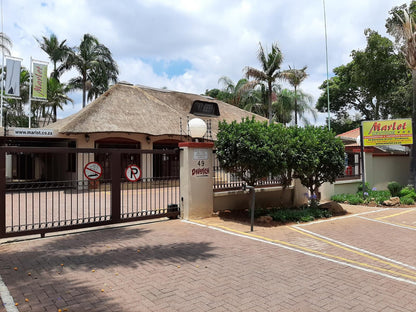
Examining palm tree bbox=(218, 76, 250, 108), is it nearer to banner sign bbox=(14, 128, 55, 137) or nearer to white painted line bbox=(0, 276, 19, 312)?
banner sign bbox=(14, 128, 55, 137)

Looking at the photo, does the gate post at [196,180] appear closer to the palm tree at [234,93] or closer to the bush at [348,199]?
the bush at [348,199]

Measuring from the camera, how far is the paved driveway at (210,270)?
13.2 feet

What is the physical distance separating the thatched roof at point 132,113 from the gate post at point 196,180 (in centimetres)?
974

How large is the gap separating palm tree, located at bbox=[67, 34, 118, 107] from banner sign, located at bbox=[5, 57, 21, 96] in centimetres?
730

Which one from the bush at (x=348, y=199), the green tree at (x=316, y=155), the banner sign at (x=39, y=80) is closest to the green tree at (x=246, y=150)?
the green tree at (x=316, y=155)

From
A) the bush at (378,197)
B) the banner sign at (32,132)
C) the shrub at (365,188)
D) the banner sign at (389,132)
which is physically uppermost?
the banner sign at (32,132)

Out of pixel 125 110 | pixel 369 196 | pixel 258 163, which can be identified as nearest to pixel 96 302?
pixel 258 163

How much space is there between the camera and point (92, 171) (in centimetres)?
789

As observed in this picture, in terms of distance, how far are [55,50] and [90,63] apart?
3.85 m

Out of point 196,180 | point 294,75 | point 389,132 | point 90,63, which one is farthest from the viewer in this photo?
point 90,63

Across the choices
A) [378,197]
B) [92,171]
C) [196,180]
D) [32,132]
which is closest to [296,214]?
[196,180]

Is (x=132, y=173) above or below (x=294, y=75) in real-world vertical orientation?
below

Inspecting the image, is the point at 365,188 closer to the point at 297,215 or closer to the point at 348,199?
the point at 348,199

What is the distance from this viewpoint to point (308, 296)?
13.9 feet
